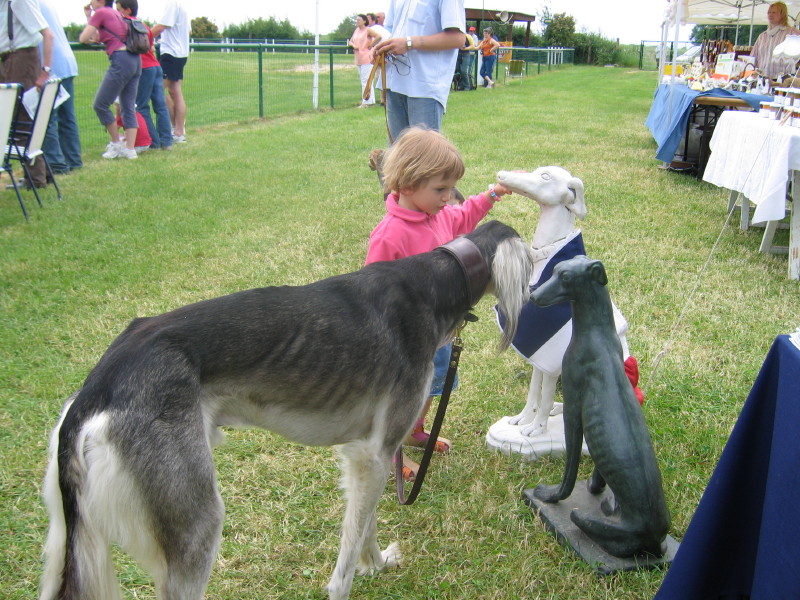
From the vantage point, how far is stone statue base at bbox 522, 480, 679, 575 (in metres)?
2.53

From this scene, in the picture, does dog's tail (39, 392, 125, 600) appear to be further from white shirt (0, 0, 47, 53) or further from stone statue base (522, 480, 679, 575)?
white shirt (0, 0, 47, 53)

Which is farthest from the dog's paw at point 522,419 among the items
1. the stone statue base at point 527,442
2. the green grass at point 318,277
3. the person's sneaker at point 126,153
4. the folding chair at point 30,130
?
the person's sneaker at point 126,153

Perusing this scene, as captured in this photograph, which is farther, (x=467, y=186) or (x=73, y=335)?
(x=467, y=186)

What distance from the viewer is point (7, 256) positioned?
5949 mm

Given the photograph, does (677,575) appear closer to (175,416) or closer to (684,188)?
(175,416)

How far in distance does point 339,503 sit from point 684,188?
744cm

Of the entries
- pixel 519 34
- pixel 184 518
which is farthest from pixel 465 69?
pixel 519 34

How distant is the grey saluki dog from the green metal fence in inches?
470

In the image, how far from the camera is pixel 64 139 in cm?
920

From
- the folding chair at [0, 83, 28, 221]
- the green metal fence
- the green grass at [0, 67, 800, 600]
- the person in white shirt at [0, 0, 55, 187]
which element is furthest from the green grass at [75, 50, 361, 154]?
the folding chair at [0, 83, 28, 221]

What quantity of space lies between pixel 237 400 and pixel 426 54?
289cm

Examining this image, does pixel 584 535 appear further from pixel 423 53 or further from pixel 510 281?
pixel 423 53

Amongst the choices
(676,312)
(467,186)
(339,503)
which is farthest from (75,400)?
(467,186)

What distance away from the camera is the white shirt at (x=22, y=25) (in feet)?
23.4
